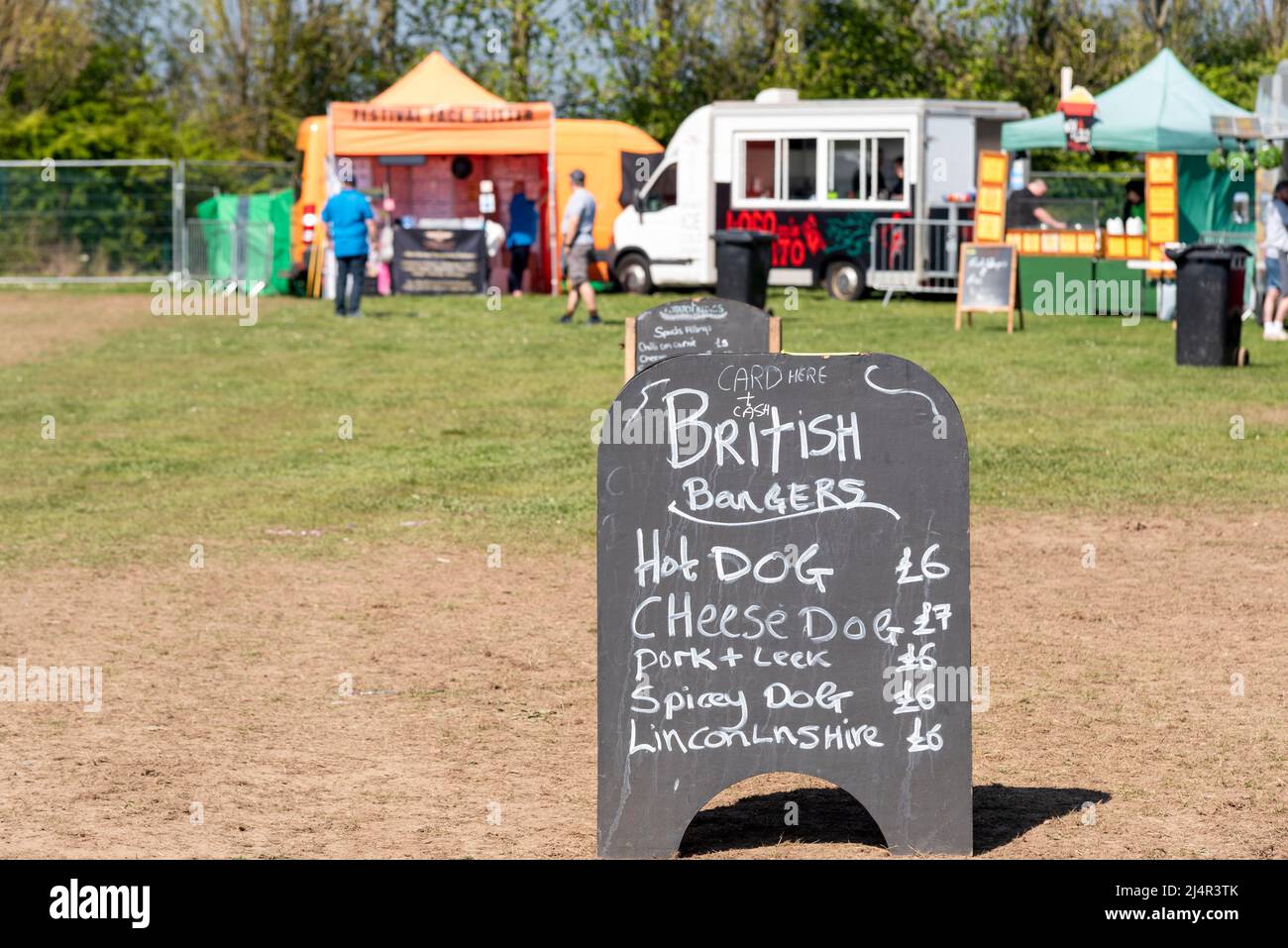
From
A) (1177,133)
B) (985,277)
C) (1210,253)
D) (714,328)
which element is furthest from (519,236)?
(714,328)

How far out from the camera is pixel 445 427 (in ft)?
49.8

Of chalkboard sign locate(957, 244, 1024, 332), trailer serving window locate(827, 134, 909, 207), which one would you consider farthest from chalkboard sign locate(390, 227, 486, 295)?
chalkboard sign locate(957, 244, 1024, 332)

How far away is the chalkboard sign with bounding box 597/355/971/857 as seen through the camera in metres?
5.35

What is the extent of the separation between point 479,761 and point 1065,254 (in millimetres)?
20401

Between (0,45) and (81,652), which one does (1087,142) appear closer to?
(81,652)

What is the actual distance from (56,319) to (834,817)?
22.6 m

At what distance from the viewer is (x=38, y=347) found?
22.2m

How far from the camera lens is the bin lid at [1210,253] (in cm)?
1834

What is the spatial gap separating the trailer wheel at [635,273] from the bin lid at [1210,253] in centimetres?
1307

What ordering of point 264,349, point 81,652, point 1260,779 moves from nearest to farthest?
point 1260,779 → point 81,652 → point 264,349

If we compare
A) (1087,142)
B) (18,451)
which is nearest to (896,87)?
(1087,142)

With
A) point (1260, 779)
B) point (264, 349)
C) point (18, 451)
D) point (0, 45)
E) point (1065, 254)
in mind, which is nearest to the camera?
point (1260, 779)

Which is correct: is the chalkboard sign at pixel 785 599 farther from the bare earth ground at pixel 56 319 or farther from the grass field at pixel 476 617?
the bare earth ground at pixel 56 319

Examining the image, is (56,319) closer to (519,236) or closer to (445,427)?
(519,236)
